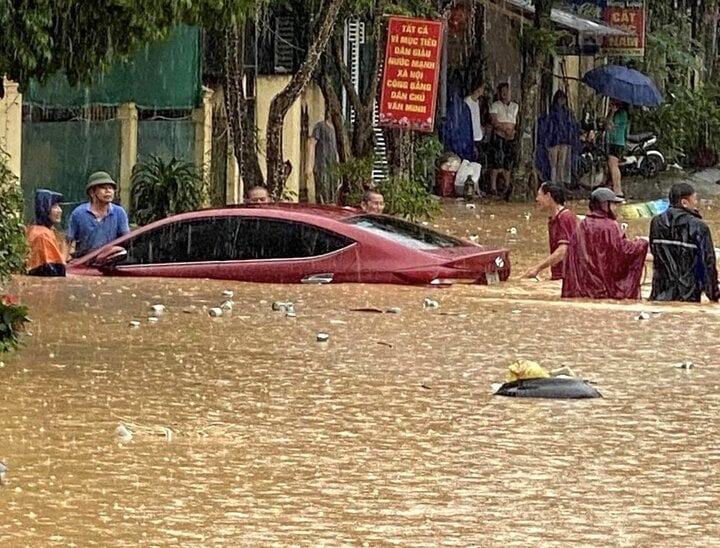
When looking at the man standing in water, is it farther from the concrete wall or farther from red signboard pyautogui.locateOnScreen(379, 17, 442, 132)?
the concrete wall

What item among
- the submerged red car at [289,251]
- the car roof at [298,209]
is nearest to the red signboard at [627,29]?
the submerged red car at [289,251]

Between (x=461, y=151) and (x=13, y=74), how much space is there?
2189cm

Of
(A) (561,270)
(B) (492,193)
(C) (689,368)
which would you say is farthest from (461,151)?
(C) (689,368)

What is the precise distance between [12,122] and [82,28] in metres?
9.89

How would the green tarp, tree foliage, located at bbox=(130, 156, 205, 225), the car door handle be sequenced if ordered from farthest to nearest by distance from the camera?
the green tarp
tree foliage, located at bbox=(130, 156, 205, 225)
the car door handle

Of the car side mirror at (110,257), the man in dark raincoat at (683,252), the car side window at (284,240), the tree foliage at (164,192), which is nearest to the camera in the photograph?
the man in dark raincoat at (683,252)

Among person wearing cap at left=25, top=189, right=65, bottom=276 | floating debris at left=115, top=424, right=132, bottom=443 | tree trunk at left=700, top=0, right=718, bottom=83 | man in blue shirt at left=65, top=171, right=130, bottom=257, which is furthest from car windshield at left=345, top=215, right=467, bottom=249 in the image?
tree trunk at left=700, top=0, right=718, bottom=83

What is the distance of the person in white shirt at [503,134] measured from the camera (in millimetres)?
34562

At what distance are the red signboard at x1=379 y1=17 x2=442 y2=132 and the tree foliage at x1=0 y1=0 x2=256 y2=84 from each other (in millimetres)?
11177

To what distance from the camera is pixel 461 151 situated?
34.1 m

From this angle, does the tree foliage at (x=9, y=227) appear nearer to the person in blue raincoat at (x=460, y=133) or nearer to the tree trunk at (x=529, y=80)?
the tree trunk at (x=529, y=80)

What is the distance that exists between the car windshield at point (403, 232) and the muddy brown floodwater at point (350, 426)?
83 centimetres

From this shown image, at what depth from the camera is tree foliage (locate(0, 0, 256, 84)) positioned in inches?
476

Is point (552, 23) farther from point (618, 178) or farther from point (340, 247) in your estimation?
point (340, 247)
